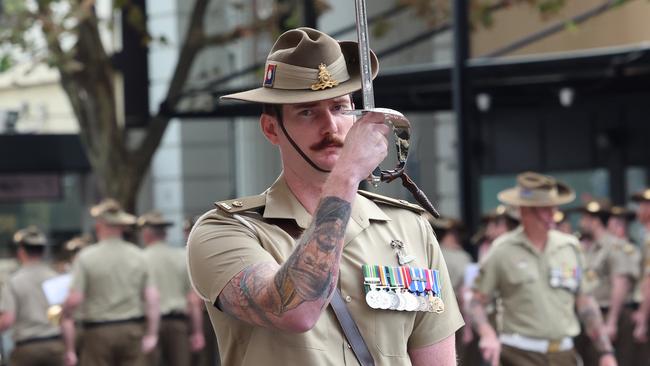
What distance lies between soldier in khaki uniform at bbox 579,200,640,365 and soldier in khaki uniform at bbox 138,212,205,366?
4395 mm

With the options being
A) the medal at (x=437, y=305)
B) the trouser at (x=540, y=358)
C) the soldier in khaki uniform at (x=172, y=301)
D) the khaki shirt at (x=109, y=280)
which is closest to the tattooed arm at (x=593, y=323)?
the trouser at (x=540, y=358)

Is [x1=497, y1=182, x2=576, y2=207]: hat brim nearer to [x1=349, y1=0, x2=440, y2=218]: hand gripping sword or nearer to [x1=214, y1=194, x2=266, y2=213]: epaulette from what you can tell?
[x1=214, y1=194, x2=266, y2=213]: epaulette

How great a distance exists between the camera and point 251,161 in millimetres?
20172

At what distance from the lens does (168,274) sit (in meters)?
15.8

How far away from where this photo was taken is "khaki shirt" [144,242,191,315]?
51.7 ft

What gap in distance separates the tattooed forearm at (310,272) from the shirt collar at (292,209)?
0.32 meters

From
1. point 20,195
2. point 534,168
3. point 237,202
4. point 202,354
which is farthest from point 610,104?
point 237,202

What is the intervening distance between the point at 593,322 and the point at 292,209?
628cm

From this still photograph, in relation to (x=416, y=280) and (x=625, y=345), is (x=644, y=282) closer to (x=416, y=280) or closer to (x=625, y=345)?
(x=625, y=345)

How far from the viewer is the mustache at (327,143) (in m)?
3.38

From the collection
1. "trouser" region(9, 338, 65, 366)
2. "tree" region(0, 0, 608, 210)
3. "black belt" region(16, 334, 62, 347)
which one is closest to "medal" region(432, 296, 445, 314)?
"trouser" region(9, 338, 65, 366)

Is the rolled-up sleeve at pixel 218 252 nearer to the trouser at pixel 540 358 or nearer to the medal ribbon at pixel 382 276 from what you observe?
the medal ribbon at pixel 382 276

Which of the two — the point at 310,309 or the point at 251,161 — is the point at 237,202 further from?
the point at 251,161

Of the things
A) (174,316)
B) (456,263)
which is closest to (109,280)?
(174,316)
